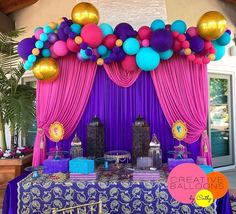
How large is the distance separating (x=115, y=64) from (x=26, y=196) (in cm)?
168

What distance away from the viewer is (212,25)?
95.8 inches

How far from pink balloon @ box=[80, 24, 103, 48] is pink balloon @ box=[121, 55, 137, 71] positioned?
14.2 inches

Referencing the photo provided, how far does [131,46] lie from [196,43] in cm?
70

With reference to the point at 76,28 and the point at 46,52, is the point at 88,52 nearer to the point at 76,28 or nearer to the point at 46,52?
the point at 76,28

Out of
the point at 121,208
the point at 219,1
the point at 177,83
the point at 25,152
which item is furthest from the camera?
the point at 219,1

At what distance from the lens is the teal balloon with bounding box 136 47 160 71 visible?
2480 millimetres

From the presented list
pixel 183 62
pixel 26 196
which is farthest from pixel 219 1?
pixel 26 196


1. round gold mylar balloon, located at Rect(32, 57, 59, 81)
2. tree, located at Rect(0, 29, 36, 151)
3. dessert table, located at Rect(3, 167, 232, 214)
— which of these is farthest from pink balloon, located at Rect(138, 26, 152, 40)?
tree, located at Rect(0, 29, 36, 151)

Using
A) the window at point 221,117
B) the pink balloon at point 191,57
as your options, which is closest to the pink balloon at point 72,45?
the pink balloon at point 191,57

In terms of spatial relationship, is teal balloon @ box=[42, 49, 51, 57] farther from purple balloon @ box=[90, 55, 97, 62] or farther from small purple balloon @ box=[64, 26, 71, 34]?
purple balloon @ box=[90, 55, 97, 62]

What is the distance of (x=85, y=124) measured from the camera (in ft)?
9.66

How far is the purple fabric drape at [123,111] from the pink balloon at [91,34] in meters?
0.48

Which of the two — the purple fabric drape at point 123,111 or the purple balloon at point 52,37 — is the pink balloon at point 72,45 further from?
the purple fabric drape at point 123,111

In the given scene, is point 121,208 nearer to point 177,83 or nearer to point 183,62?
point 177,83
